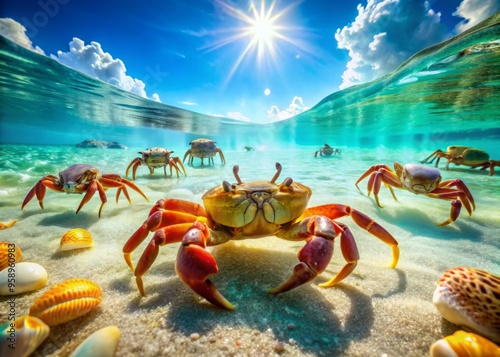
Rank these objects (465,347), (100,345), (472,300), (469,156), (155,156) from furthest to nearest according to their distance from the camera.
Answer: (469,156)
(155,156)
(472,300)
(100,345)
(465,347)

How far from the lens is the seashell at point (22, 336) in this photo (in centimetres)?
111

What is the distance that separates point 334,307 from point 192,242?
3.96 feet

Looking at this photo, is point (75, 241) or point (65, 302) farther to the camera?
point (75, 241)

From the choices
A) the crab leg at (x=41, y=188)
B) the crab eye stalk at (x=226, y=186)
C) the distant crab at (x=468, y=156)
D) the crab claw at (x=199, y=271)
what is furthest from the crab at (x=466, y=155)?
the crab leg at (x=41, y=188)

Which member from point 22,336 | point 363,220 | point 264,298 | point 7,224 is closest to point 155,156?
point 7,224

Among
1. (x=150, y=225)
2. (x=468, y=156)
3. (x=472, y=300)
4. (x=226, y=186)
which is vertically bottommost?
(x=472, y=300)

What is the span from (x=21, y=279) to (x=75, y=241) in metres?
0.78

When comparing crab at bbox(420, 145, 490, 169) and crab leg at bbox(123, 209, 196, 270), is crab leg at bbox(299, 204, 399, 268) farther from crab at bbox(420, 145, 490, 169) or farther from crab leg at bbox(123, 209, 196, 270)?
crab at bbox(420, 145, 490, 169)

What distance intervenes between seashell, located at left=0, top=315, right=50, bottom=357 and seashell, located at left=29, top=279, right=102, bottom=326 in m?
0.07

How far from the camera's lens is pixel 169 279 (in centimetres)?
199

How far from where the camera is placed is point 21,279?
1.73 metres

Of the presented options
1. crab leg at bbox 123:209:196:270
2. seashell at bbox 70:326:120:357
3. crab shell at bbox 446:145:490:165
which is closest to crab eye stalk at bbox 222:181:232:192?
crab leg at bbox 123:209:196:270

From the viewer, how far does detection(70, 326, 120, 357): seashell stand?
42.6 inches

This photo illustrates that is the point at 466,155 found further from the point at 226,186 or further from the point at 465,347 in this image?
the point at 226,186
